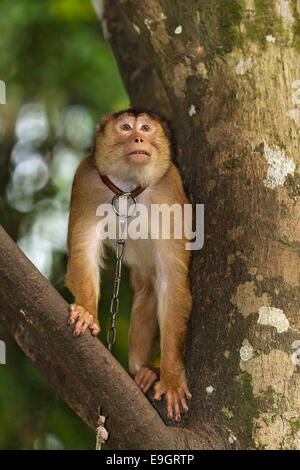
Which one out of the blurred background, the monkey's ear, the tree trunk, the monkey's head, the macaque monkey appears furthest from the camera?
the blurred background

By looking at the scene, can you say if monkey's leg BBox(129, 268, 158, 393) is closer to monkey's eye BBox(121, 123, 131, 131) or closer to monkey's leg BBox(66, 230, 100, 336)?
monkey's leg BBox(66, 230, 100, 336)

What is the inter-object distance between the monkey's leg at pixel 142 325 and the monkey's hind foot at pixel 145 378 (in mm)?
290

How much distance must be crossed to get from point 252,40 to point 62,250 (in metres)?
3.60

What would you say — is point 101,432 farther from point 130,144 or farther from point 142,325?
point 130,144

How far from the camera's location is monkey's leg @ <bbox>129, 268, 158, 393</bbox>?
195 inches

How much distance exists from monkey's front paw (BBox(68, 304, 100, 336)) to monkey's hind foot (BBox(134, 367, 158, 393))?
33.7 inches

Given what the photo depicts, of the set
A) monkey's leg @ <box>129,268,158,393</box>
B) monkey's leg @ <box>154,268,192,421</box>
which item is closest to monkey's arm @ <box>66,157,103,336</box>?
monkey's leg @ <box>154,268,192,421</box>

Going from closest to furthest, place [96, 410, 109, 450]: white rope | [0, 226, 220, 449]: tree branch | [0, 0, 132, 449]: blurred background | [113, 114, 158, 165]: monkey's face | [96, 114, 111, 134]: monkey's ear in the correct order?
[0, 226, 220, 449]: tree branch, [96, 410, 109, 450]: white rope, [113, 114, 158, 165]: monkey's face, [96, 114, 111, 134]: monkey's ear, [0, 0, 132, 449]: blurred background

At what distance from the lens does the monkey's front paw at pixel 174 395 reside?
145 inches

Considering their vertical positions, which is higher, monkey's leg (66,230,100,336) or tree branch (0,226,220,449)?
monkey's leg (66,230,100,336)

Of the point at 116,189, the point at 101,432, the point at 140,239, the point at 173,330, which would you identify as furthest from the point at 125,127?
the point at 101,432

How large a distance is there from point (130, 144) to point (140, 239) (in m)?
0.71

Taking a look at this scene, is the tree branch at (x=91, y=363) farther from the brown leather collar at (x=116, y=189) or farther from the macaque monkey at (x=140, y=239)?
the brown leather collar at (x=116, y=189)

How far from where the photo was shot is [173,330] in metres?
4.23
